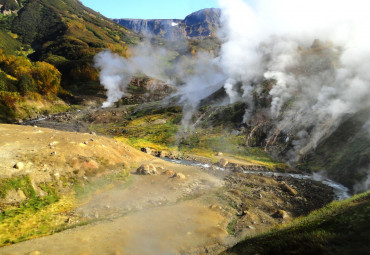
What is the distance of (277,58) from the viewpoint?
61.1 meters

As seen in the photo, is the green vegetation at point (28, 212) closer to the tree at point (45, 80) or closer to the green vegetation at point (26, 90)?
the green vegetation at point (26, 90)

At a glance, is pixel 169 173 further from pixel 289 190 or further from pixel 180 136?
pixel 180 136

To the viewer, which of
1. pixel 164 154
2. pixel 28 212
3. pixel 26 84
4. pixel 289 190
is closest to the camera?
pixel 28 212

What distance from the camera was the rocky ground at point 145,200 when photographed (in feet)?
46.5

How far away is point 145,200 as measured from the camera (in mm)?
19734

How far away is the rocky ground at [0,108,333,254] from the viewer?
1416 cm

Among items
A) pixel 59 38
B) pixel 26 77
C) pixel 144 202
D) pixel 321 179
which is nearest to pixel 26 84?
pixel 26 77

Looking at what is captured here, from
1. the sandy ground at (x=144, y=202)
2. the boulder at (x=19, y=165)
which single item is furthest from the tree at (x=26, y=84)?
the boulder at (x=19, y=165)

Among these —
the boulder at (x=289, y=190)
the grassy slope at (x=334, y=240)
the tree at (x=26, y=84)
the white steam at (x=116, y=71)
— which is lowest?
the boulder at (x=289, y=190)

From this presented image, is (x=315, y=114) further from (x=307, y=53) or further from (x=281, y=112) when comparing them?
(x=307, y=53)

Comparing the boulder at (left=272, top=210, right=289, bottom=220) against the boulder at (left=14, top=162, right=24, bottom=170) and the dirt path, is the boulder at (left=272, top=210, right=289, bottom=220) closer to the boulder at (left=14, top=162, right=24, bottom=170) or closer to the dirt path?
the dirt path

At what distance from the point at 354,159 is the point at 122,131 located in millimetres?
41622

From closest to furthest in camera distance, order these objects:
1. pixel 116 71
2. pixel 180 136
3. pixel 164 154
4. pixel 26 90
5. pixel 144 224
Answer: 1. pixel 144 224
2. pixel 164 154
3. pixel 180 136
4. pixel 26 90
5. pixel 116 71

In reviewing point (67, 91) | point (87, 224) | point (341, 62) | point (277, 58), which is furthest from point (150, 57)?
point (87, 224)
